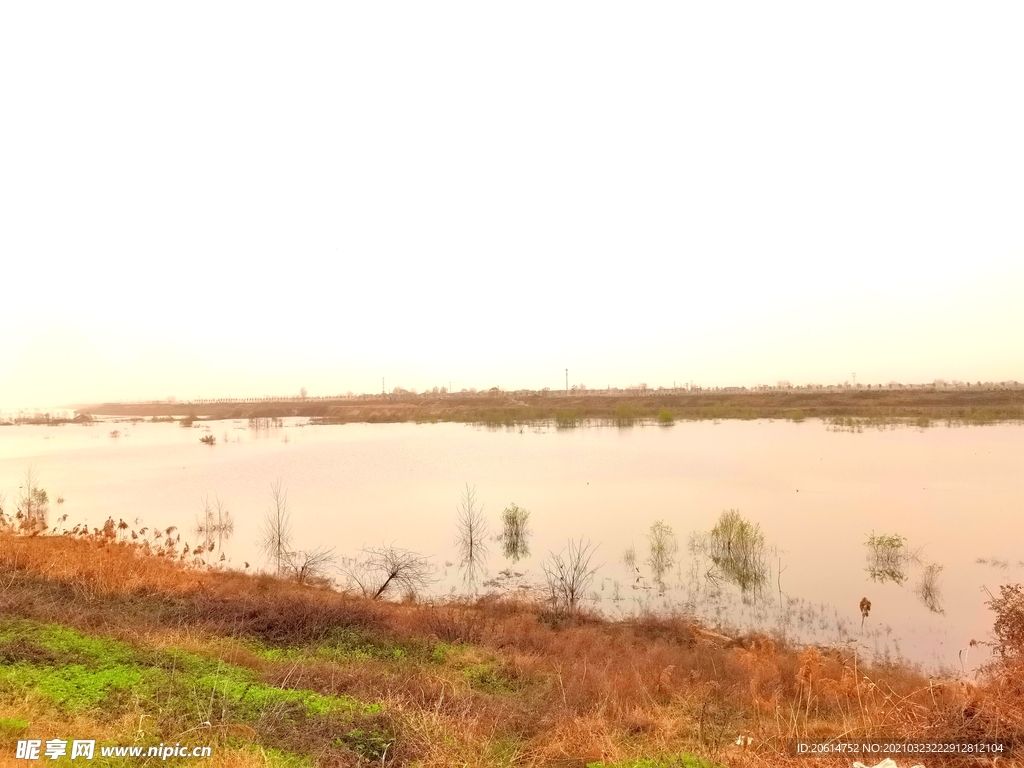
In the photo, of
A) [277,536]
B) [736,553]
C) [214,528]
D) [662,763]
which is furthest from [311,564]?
[662,763]

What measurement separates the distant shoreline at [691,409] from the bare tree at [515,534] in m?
37.4

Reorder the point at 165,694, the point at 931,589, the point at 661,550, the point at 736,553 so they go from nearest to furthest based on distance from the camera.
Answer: the point at 165,694, the point at 931,589, the point at 736,553, the point at 661,550

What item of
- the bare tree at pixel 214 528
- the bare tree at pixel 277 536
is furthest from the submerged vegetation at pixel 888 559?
the bare tree at pixel 214 528

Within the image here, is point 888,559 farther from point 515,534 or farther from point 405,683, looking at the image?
point 405,683

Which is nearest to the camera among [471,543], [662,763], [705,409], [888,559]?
[662,763]

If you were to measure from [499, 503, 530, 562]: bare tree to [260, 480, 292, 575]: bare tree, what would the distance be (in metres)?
5.88

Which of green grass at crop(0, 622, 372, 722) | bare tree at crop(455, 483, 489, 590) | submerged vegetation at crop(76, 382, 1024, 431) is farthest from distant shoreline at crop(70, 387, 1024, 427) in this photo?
green grass at crop(0, 622, 372, 722)

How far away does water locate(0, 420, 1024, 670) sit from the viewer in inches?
468

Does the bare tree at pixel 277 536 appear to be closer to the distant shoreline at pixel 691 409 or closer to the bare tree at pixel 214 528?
the bare tree at pixel 214 528

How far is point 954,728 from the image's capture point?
4102mm

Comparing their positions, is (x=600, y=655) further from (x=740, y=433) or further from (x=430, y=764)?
(x=740, y=433)

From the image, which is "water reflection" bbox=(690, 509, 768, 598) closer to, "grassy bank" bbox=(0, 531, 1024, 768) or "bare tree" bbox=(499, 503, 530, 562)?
"grassy bank" bbox=(0, 531, 1024, 768)

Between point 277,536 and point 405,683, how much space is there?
474 inches

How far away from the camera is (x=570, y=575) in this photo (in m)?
13.2
